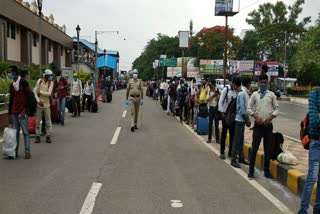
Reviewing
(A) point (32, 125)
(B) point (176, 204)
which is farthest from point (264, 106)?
(A) point (32, 125)

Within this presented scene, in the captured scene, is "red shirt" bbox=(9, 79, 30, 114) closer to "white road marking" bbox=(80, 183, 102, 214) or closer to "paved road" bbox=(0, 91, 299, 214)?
"paved road" bbox=(0, 91, 299, 214)

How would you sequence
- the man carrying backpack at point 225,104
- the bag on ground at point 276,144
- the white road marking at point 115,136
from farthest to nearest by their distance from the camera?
1. the white road marking at point 115,136
2. the man carrying backpack at point 225,104
3. the bag on ground at point 276,144

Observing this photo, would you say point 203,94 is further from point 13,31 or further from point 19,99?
point 13,31

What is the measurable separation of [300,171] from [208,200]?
91.6 inches

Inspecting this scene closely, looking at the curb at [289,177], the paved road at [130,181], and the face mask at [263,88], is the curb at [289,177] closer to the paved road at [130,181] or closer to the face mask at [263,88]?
the paved road at [130,181]

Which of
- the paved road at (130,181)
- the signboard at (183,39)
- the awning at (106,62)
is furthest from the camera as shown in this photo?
the awning at (106,62)

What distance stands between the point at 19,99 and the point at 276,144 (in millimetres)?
5177

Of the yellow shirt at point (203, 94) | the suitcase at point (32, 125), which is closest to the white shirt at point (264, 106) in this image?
the yellow shirt at point (203, 94)

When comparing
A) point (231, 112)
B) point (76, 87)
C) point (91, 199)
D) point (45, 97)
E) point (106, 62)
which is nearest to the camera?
point (91, 199)

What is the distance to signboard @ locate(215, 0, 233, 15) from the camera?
15406mm

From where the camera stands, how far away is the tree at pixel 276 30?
70.7 m

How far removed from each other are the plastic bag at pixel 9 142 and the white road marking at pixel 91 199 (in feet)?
9.02

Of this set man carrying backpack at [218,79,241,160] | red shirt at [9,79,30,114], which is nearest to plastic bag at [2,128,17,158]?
red shirt at [9,79,30,114]

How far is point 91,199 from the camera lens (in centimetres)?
630
